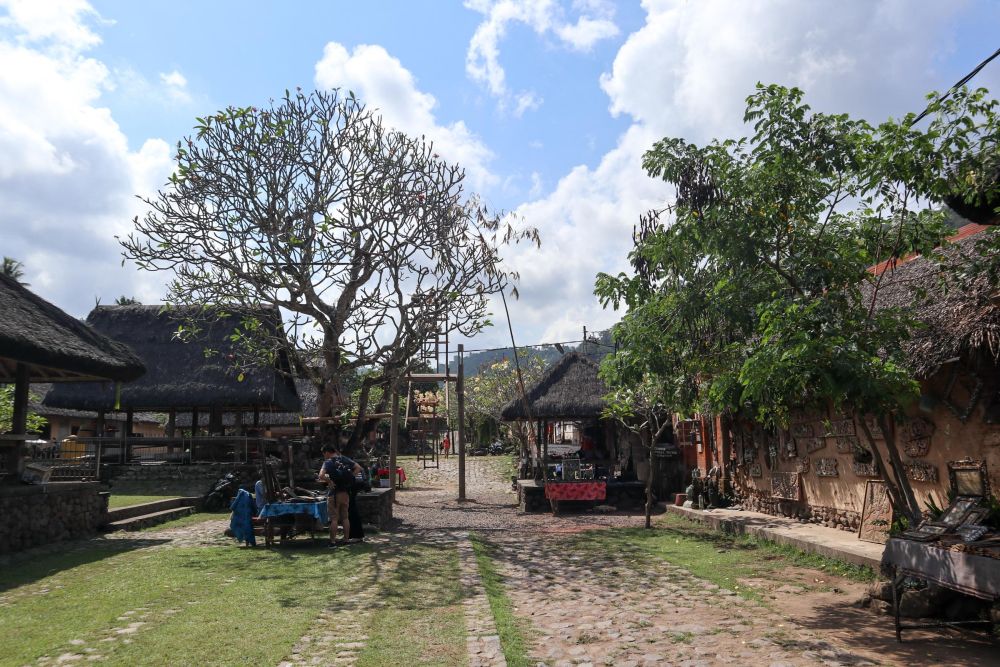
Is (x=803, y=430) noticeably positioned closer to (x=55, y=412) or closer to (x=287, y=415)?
(x=287, y=415)

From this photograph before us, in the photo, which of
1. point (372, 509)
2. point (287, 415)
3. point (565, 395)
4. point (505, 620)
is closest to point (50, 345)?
point (372, 509)

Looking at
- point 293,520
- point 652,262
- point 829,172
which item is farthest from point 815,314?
point 293,520

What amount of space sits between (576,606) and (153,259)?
415 inches

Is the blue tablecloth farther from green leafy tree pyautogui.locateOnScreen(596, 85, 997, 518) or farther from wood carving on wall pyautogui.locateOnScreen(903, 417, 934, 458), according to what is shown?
wood carving on wall pyautogui.locateOnScreen(903, 417, 934, 458)

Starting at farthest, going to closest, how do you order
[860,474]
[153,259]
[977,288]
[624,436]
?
[624,436]
[153,259]
[860,474]
[977,288]

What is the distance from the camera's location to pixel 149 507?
1361cm

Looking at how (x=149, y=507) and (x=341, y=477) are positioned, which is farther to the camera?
(x=149, y=507)

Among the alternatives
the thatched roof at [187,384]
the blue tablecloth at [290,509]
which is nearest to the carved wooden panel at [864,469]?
→ the blue tablecloth at [290,509]

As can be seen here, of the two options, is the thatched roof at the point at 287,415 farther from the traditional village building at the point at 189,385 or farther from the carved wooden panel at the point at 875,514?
the carved wooden panel at the point at 875,514

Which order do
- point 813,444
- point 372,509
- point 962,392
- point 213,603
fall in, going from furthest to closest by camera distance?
1. point 372,509
2. point 813,444
3. point 962,392
4. point 213,603

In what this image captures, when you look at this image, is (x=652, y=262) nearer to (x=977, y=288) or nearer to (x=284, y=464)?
(x=977, y=288)

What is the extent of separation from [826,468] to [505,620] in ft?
22.6

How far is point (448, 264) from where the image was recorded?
46.9 ft

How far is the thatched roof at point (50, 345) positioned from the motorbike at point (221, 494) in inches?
180
